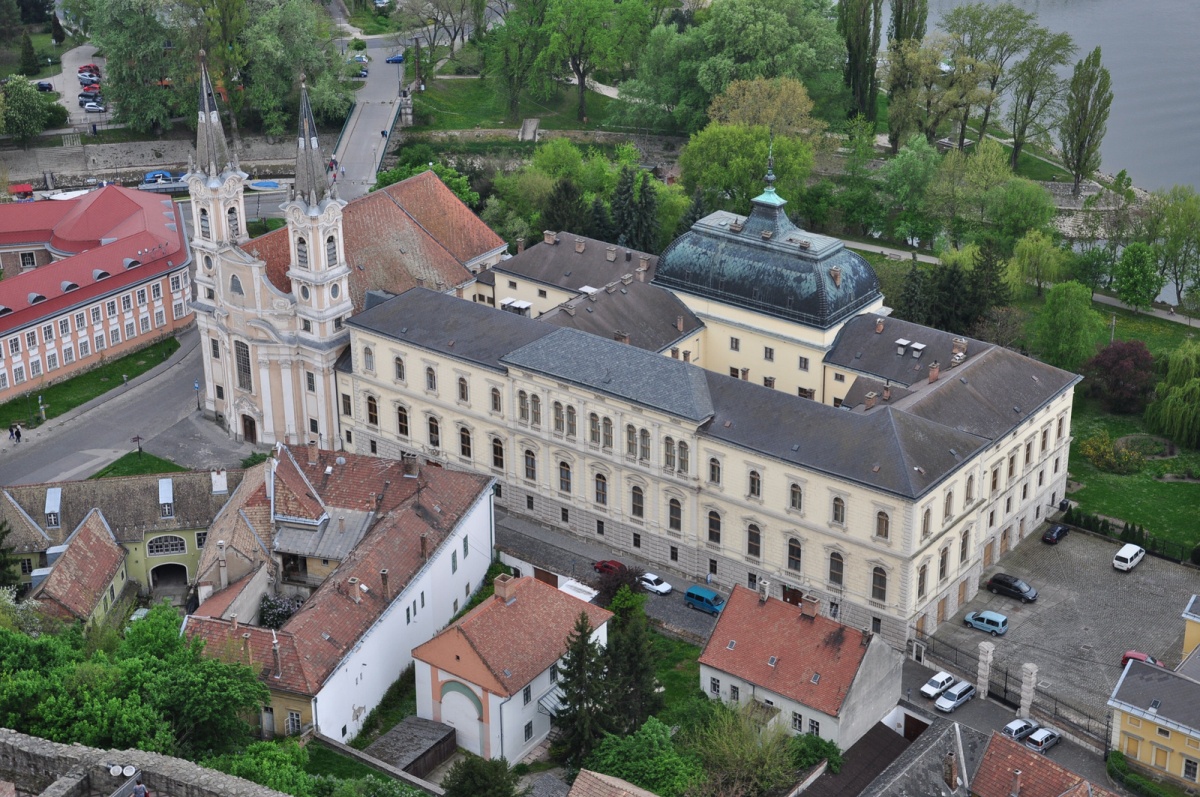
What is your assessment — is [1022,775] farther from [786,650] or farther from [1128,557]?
[1128,557]

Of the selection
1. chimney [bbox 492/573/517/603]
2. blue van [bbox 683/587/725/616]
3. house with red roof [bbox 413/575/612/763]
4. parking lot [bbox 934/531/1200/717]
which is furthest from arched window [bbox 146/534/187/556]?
parking lot [bbox 934/531/1200/717]

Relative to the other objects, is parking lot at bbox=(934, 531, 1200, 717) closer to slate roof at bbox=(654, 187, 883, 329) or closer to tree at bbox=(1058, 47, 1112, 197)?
slate roof at bbox=(654, 187, 883, 329)

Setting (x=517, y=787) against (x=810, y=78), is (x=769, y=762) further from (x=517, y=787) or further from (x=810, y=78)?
(x=810, y=78)

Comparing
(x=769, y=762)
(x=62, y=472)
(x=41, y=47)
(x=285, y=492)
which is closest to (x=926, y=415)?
(x=769, y=762)

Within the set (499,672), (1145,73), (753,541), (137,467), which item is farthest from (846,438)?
(1145,73)

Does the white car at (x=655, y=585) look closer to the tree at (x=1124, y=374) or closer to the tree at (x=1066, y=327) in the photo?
the tree at (x=1066, y=327)

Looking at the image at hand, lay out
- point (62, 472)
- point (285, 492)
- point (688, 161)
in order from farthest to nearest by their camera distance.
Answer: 1. point (688, 161)
2. point (62, 472)
3. point (285, 492)
